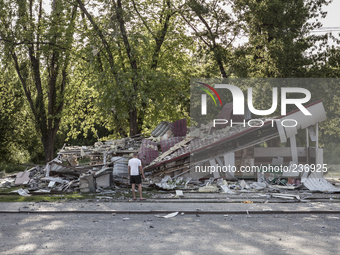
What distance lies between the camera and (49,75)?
30609 mm

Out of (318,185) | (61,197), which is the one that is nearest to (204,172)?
(318,185)

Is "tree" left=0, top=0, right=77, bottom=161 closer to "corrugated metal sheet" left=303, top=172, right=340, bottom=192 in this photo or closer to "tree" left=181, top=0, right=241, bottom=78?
"tree" left=181, top=0, right=241, bottom=78

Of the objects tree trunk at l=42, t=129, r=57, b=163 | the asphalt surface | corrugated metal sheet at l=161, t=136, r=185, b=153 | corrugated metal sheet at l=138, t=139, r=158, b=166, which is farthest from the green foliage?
the asphalt surface

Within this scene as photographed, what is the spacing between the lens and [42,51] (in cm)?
2922

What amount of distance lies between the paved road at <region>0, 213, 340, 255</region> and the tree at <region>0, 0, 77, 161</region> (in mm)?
19848

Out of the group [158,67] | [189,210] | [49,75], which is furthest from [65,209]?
[49,75]

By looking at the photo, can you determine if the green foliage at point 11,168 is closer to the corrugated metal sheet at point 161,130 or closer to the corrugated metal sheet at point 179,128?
the corrugated metal sheet at point 161,130

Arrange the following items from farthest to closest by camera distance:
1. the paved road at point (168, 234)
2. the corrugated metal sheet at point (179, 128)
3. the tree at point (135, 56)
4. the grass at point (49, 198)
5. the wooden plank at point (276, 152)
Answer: the tree at point (135, 56) < the corrugated metal sheet at point (179, 128) < the wooden plank at point (276, 152) < the grass at point (49, 198) < the paved road at point (168, 234)

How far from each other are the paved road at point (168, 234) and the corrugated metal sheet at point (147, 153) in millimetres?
7739

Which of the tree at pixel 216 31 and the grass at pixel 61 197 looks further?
the tree at pixel 216 31

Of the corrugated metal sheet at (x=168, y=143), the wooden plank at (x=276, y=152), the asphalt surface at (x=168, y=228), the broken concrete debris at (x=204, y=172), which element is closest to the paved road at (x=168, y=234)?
the asphalt surface at (x=168, y=228)

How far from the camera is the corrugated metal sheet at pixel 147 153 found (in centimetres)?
1822

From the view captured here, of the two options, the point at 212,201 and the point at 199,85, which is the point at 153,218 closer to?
the point at 212,201

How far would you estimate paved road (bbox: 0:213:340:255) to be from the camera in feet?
23.6
